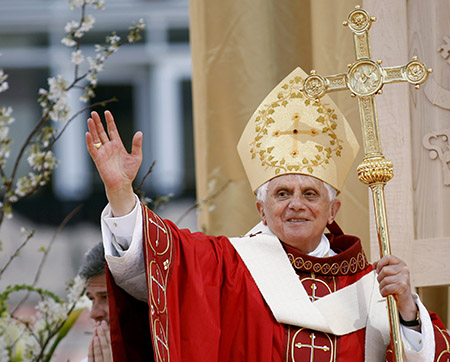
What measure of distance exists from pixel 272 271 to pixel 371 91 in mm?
674

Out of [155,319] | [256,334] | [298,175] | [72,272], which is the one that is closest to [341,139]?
[298,175]

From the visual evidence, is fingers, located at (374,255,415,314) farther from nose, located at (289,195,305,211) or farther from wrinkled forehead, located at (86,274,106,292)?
wrinkled forehead, located at (86,274,106,292)

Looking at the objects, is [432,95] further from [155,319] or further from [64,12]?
[64,12]

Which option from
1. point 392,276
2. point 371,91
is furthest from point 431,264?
point 371,91

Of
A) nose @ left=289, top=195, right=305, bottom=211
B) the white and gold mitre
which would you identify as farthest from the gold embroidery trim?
the white and gold mitre

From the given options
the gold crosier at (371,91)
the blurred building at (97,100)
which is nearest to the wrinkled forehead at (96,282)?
the gold crosier at (371,91)

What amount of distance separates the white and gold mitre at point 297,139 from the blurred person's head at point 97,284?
0.60 m

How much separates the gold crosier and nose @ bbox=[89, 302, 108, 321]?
1016mm

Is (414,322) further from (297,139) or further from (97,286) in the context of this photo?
(97,286)

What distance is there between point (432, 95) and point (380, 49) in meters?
0.26

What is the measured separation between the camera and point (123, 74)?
7.15 metres

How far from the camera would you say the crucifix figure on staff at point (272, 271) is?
3326 millimetres

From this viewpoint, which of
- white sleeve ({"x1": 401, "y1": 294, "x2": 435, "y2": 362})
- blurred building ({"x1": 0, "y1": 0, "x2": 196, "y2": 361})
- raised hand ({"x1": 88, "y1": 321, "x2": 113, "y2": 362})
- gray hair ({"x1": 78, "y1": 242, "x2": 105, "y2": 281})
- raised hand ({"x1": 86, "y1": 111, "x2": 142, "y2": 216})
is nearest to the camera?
raised hand ({"x1": 86, "y1": 111, "x2": 142, "y2": 216})

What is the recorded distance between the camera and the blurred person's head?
3854 millimetres
